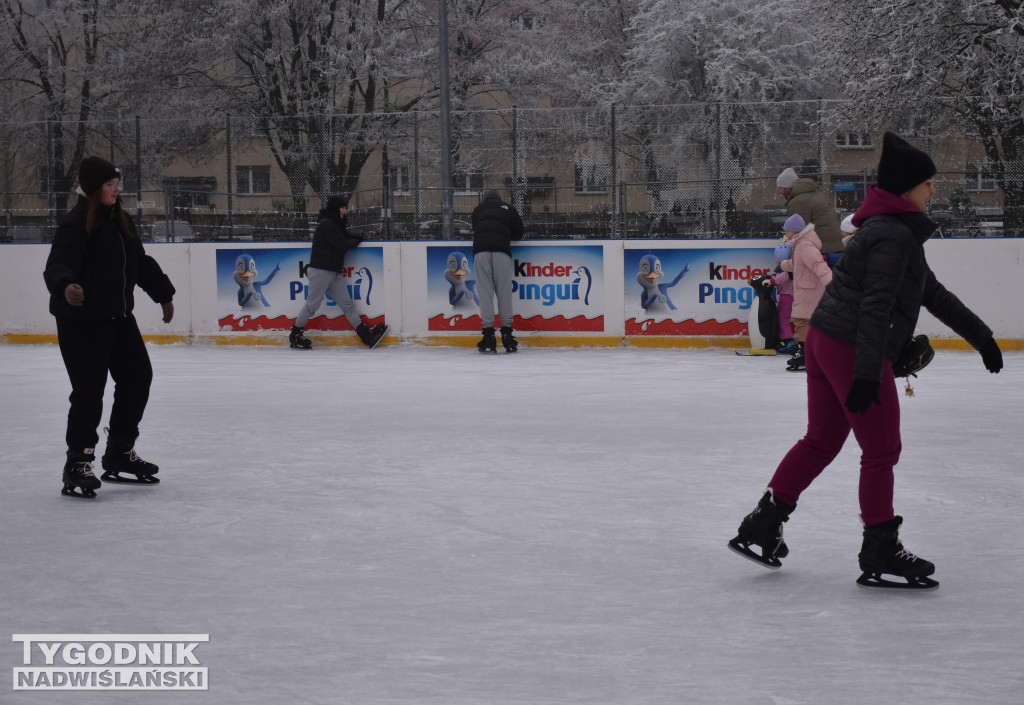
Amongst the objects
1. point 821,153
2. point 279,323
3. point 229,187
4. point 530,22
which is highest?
point 530,22

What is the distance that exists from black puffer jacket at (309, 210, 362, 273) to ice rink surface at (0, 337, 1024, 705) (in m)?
5.72

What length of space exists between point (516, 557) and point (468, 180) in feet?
45.0

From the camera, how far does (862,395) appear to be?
4902 millimetres

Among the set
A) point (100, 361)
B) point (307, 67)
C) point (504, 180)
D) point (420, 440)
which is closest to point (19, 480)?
point (100, 361)

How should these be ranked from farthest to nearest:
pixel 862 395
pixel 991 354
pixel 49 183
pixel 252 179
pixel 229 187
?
pixel 49 183, pixel 252 179, pixel 229 187, pixel 991 354, pixel 862 395

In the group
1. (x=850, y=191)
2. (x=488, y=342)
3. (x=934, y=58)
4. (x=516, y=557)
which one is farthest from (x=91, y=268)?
(x=934, y=58)

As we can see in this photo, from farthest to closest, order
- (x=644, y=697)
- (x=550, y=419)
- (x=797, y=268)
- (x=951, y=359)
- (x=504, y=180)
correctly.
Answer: (x=504, y=180)
(x=951, y=359)
(x=797, y=268)
(x=550, y=419)
(x=644, y=697)

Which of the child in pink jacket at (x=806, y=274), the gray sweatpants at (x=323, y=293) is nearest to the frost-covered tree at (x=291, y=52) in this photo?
the gray sweatpants at (x=323, y=293)

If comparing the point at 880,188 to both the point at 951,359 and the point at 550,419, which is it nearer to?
the point at 550,419

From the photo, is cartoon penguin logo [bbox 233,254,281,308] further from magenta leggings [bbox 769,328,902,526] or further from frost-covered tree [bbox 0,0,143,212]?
frost-covered tree [bbox 0,0,143,212]

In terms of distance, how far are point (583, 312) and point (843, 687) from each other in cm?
1247

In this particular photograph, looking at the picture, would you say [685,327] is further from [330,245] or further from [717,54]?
[717,54]

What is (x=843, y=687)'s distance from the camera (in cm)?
403

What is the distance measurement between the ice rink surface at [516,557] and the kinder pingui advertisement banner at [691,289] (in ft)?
16.0
